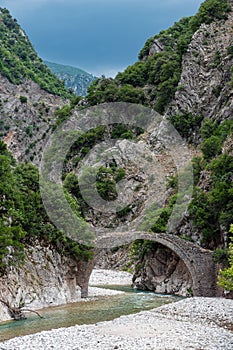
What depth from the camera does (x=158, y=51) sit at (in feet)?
255

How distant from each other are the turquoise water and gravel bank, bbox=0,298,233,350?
1787mm

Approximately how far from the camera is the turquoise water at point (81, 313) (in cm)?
2234

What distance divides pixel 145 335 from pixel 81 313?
330 inches

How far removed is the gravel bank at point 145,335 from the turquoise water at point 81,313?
1787 mm

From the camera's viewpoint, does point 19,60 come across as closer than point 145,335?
No

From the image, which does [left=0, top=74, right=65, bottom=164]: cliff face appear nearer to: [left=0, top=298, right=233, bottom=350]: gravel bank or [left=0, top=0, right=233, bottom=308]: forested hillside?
[left=0, top=0, right=233, bottom=308]: forested hillside

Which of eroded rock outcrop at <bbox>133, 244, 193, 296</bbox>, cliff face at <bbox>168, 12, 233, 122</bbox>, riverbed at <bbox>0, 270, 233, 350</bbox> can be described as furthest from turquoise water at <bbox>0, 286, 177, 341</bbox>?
cliff face at <bbox>168, 12, 233, 122</bbox>

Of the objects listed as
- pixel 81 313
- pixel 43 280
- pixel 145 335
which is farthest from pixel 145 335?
pixel 43 280

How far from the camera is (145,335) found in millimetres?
19625

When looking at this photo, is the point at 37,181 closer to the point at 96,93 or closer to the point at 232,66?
the point at 232,66

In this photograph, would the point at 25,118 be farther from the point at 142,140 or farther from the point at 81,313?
the point at 81,313

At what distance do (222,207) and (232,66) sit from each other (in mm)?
20979

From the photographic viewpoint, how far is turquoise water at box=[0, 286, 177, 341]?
22344 millimetres

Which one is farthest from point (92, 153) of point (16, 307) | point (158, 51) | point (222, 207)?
point (16, 307)
